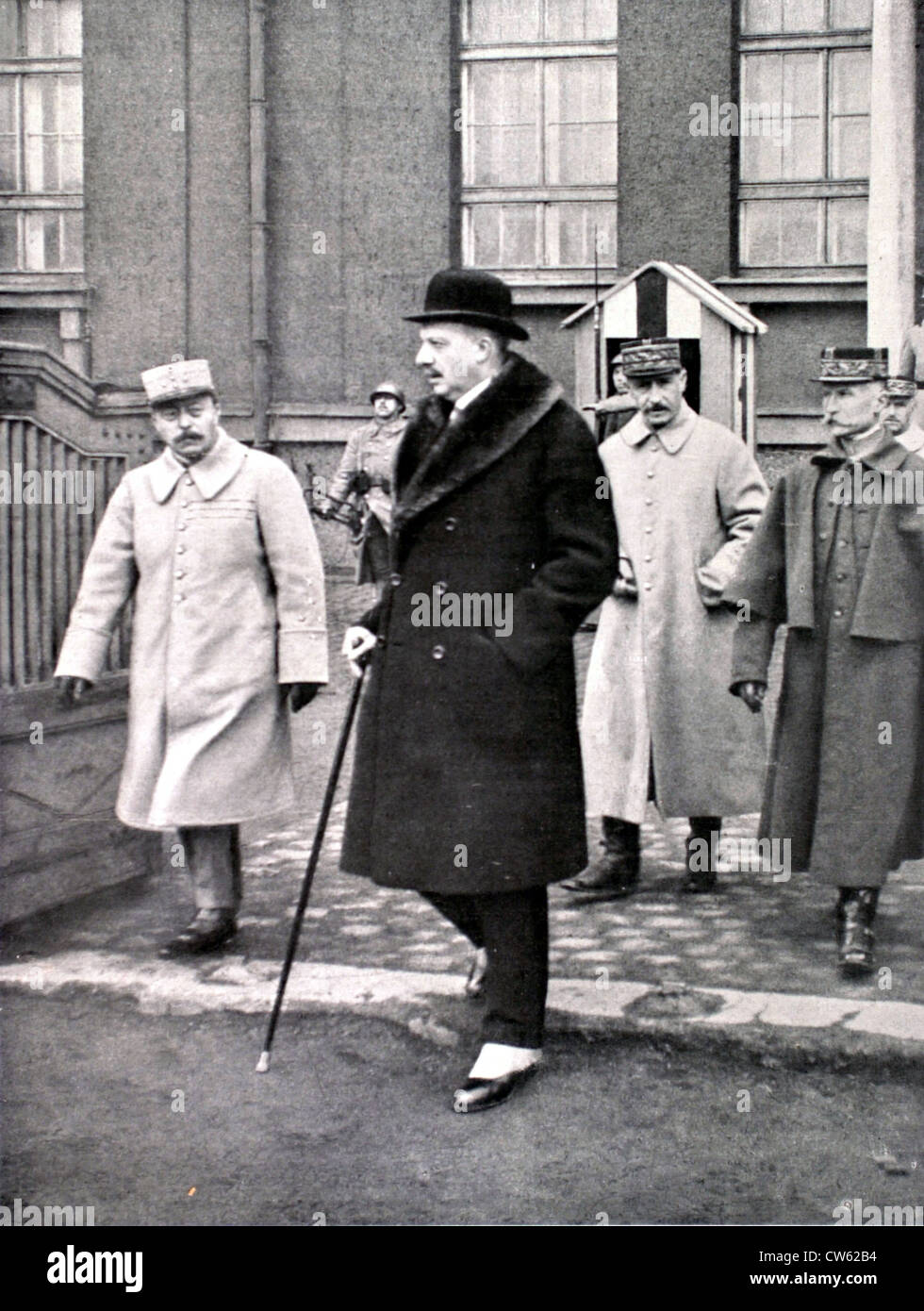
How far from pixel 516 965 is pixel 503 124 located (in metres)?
3.54

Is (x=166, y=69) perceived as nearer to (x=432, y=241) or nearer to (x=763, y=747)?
(x=432, y=241)

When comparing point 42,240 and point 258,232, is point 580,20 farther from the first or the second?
point 42,240

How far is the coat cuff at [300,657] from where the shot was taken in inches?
198

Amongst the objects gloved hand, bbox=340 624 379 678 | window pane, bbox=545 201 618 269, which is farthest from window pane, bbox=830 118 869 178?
gloved hand, bbox=340 624 379 678

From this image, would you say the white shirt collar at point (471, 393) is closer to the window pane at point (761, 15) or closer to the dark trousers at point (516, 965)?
the dark trousers at point (516, 965)

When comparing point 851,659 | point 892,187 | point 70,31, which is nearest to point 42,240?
point 70,31

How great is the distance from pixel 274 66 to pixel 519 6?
3.83 feet

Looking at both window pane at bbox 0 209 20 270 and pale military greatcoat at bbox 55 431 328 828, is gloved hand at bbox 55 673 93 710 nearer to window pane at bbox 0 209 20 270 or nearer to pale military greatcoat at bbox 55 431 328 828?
pale military greatcoat at bbox 55 431 328 828

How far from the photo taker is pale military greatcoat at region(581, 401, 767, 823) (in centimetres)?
586

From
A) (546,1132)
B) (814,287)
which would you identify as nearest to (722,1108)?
(546,1132)

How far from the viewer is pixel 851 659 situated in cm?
493

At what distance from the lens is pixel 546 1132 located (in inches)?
150

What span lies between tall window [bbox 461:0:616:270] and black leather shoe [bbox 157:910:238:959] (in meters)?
2.87

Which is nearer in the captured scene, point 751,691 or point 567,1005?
point 567,1005
